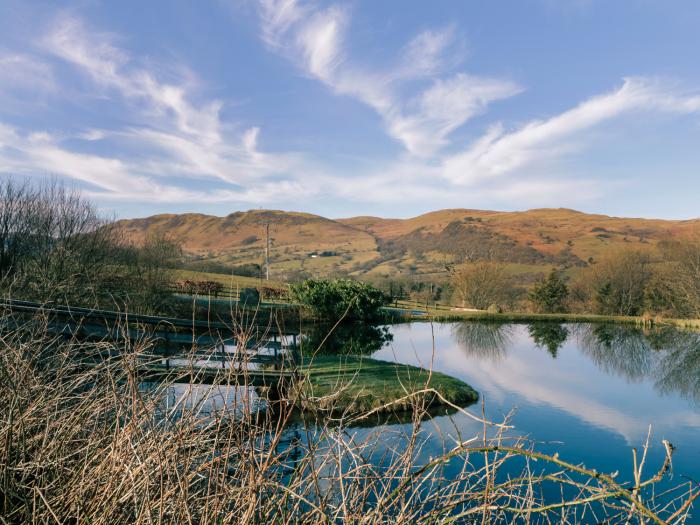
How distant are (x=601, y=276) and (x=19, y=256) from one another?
5119 cm

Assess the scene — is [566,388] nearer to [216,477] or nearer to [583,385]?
[583,385]

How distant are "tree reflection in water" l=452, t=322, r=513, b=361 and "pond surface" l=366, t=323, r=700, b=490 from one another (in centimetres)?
8

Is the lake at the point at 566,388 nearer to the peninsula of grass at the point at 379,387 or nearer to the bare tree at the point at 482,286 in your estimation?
the peninsula of grass at the point at 379,387

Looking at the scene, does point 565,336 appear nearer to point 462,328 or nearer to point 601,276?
point 462,328

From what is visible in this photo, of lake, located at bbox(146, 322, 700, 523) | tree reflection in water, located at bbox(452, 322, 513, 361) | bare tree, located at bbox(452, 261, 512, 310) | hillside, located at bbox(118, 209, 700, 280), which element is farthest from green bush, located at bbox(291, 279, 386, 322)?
hillside, located at bbox(118, 209, 700, 280)

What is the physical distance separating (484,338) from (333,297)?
40.8ft

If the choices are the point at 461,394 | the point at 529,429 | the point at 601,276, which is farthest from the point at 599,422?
the point at 601,276

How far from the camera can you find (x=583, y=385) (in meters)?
21.0

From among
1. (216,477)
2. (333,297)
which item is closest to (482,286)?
(333,297)

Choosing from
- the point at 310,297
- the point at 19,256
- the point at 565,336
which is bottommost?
the point at 565,336

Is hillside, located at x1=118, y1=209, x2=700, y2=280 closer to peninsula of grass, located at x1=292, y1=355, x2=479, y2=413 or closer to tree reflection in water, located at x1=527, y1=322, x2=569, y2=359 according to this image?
tree reflection in water, located at x1=527, y1=322, x2=569, y2=359

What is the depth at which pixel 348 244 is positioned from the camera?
169750 millimetres

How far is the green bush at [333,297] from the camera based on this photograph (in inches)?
1531

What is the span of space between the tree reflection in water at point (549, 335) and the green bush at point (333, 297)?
42.8ft
